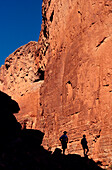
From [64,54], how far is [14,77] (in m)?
19.4

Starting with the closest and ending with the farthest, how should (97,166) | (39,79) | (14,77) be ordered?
1. (97,166)
2. (39,79)
3. (14,77)

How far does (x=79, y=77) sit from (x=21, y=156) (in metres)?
6.90

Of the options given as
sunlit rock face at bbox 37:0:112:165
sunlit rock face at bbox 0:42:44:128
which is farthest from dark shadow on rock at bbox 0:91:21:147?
sunlit rock face at bbox 0:42:44:128

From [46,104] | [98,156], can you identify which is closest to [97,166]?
[98,156]

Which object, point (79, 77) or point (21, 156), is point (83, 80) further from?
point (21, 156)

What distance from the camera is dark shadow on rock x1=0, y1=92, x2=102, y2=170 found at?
329 inches

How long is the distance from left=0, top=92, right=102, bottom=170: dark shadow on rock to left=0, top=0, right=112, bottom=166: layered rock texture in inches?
52.8

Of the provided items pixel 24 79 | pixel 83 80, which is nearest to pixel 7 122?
pixel 83 80

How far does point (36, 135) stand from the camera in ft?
51.1

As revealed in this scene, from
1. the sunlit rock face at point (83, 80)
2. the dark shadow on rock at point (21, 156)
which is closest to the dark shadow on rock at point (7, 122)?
the dark shadow on rock at point (21, 156)

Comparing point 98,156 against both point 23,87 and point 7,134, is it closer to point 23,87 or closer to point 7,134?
point 7,134

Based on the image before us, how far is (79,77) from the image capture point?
1436 centimetres

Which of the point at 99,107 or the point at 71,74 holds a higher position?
the point at 71,74

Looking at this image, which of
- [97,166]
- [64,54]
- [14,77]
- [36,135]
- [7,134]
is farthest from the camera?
[14,77]
